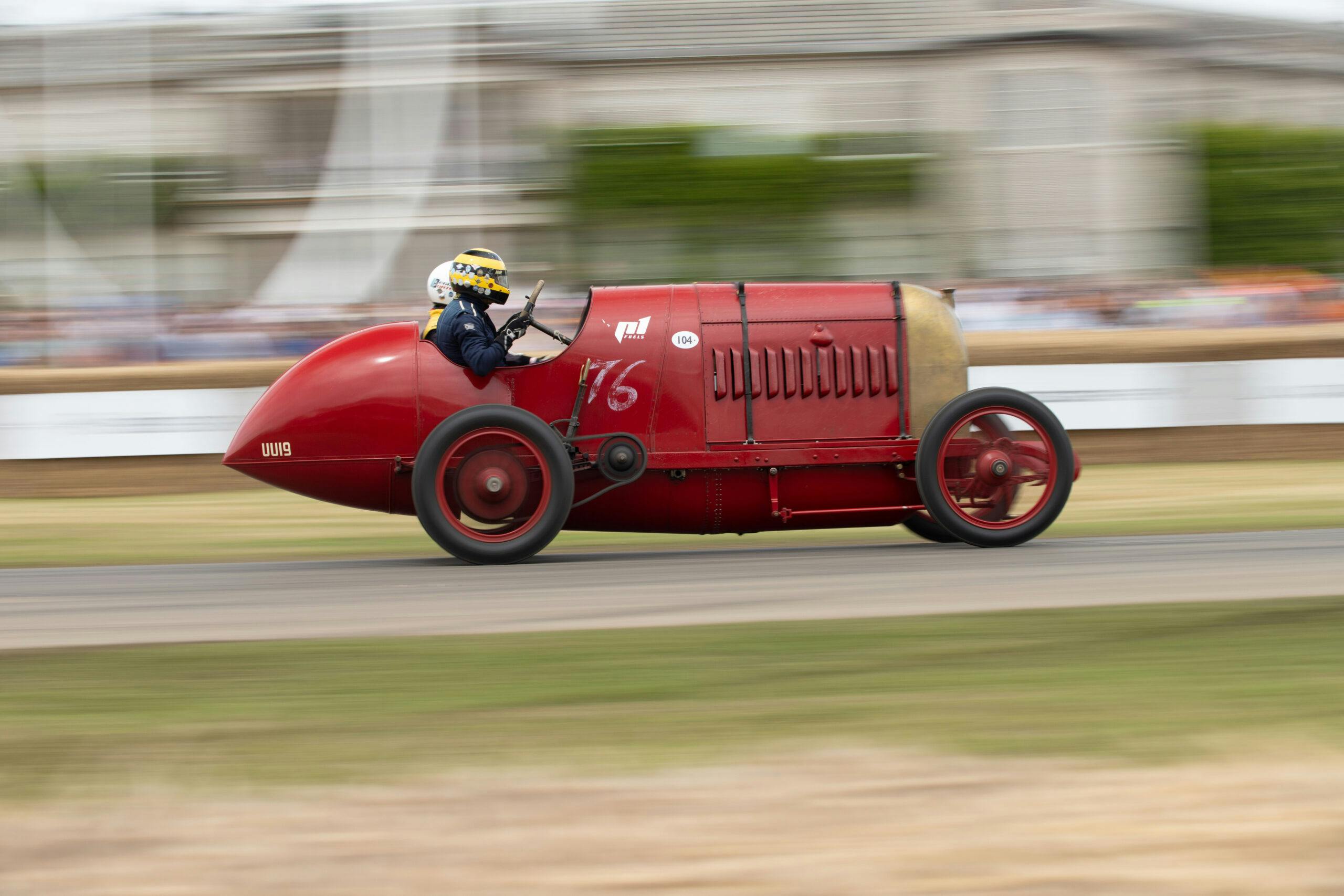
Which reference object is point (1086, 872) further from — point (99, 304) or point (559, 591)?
point (99, 304)

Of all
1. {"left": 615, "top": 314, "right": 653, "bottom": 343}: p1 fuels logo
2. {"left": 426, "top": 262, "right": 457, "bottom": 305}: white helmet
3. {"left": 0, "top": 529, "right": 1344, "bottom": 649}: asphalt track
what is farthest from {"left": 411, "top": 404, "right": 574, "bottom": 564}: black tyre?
{"left": 426, "top": 262, "right": 457, "bottom": 305}: white helmet

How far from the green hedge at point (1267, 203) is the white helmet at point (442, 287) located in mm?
30724

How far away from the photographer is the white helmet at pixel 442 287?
25.8 ft

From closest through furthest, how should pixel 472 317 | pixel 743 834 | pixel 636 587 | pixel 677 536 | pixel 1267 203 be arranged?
pixel 743 834 → pixel 636 587 → pixel 472 317 → pixel 677 536 → pixel 1267 203

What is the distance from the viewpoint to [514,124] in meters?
34.2

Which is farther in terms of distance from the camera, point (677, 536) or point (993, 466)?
point (677, 536)

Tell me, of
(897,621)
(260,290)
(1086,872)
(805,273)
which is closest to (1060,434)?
(897,621)

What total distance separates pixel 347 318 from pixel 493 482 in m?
11.8

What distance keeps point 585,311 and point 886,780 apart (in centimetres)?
443

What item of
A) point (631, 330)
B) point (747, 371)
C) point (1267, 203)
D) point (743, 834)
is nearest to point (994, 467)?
point (747, 371)

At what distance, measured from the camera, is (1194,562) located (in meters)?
7.32

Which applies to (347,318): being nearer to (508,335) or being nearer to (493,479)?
(508,335)

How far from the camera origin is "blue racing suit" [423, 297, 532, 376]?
7480 mm

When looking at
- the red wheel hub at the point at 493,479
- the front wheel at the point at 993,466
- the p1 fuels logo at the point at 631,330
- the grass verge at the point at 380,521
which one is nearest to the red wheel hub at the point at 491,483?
the red wheel hub at the point at 493,479
